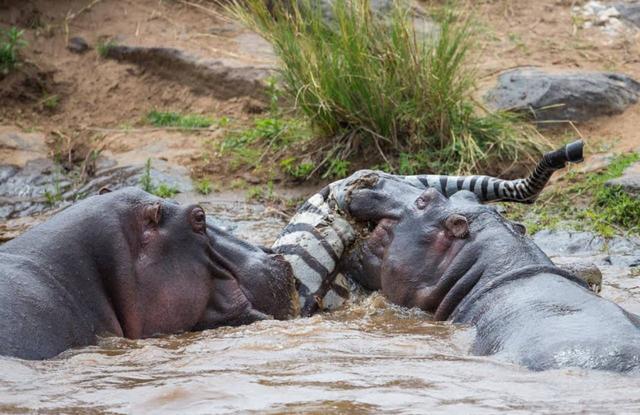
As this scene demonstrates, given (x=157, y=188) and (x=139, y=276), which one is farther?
(x=157, y=188)

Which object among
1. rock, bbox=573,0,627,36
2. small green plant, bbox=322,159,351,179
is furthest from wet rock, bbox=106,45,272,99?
rock, bbox=573,0,627,36

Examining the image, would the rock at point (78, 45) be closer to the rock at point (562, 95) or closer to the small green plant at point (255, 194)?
the small green plant at point (255, 194)

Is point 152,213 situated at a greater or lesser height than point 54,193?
greater

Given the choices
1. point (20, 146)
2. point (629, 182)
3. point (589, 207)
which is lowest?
point (20, 146)

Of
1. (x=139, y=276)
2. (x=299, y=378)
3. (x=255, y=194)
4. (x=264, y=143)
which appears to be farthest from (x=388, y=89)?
(x=299, y=378)

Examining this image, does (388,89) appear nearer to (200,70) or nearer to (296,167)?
(296,167)

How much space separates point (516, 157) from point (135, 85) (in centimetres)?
461

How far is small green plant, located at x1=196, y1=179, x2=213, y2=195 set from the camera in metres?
9.84

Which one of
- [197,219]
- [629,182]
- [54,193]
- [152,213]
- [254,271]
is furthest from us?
[54,193]

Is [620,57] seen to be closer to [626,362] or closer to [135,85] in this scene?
[135,85]

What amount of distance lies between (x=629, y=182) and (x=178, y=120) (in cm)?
456

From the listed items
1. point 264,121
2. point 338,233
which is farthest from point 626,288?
point 264,121

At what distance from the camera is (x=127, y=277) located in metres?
5.20

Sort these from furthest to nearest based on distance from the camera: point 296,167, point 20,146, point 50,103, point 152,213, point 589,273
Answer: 1. point 50,103
2. point 20,146
3. point 296,167
4. point 589,273
5. point 152,213
